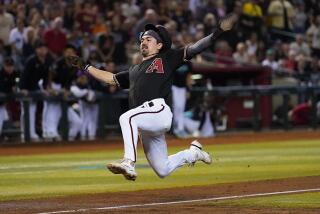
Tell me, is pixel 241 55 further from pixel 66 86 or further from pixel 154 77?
pixel 154 77

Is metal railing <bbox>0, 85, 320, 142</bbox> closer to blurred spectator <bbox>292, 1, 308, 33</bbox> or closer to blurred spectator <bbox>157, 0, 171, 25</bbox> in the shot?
blurred spectator <bbox>157, 0, 171, 25</bbox>

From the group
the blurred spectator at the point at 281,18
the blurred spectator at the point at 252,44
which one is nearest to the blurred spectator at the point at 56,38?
the blurred spectator at the point at 252,44

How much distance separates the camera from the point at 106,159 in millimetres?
16375

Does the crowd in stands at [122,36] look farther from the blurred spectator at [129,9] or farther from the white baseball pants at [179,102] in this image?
the white baseball pants at [179,102]

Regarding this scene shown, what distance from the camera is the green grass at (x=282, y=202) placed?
29.0ft

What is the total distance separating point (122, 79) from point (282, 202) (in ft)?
7.82

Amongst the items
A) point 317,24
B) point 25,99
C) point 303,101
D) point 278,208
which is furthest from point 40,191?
point 317,24

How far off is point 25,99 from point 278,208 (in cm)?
1316

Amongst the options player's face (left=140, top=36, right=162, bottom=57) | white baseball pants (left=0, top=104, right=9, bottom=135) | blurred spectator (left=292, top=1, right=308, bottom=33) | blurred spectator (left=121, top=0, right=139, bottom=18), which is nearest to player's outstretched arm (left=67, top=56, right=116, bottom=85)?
player's face (left=140, top=36, right=162, bottom=57)

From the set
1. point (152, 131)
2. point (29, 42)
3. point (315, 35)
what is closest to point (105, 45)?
point (29, 42)

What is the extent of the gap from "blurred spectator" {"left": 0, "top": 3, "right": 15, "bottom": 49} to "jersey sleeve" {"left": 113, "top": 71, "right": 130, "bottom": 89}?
11263mm

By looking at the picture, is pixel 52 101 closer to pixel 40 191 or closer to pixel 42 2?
pixel 42 2

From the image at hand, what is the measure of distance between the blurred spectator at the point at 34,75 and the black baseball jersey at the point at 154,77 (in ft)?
33.4

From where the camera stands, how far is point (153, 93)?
975cm
